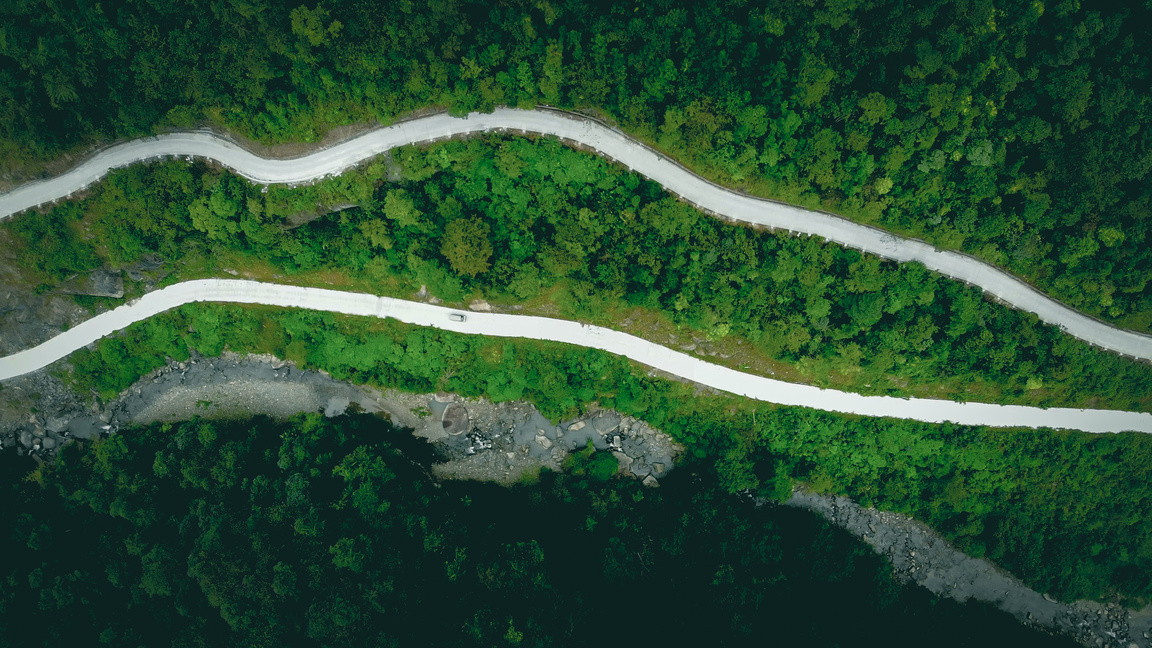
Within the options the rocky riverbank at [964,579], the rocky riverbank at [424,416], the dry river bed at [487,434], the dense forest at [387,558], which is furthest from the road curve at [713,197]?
the dense forest at [387,558]

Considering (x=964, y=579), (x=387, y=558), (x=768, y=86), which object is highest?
(x=768, y=86)

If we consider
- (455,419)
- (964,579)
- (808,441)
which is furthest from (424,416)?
(964,579)

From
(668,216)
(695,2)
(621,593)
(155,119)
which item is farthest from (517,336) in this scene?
(155,119)

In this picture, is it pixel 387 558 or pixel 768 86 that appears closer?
pixel 768 86

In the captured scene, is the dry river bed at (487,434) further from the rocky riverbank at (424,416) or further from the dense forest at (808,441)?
the dense forest at (808,441)

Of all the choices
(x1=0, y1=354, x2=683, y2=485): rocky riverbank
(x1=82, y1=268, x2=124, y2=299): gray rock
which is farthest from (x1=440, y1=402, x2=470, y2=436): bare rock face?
Answer: (x1=82, y1=268, x2=124, y2=299): gray rock

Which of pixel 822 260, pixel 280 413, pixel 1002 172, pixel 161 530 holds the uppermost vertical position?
pixel 1002 172

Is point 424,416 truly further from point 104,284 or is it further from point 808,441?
point 808,441

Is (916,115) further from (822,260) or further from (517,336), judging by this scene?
(517,336)
